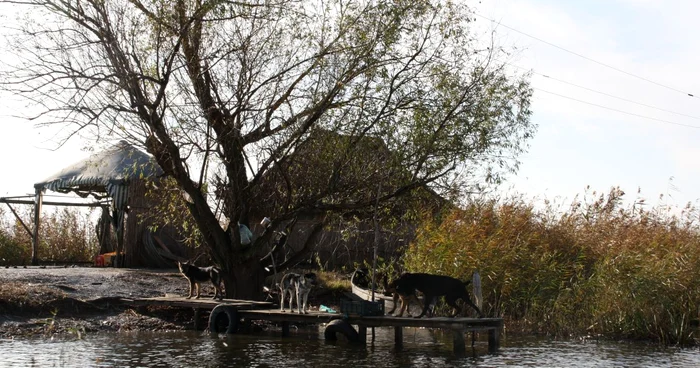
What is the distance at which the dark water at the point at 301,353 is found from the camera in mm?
14164

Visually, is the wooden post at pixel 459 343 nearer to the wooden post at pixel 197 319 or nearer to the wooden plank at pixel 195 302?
the wooden plank at pixel 195 302

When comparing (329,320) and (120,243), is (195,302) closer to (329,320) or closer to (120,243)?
(329,320)

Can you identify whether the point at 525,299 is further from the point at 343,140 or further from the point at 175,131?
the point at 175,131

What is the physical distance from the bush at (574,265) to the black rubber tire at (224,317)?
184 inches

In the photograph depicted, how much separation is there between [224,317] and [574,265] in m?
7.82

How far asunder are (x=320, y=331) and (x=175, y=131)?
5308 mm

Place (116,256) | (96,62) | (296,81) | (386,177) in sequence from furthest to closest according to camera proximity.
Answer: (116,256)
(386,177)
(296,81)
(96,62)

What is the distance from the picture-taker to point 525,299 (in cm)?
1983

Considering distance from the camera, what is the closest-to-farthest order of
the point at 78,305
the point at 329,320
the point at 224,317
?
1. the point at 329,320
2. the point at 224,317
3. the point at 78,305

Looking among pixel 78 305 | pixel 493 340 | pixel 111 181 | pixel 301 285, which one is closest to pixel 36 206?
pixel 111 181

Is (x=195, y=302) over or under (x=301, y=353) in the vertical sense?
over

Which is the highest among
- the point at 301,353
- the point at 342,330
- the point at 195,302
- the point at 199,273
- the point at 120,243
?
the point at 120,243

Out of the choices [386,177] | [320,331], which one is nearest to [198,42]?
[386,177]

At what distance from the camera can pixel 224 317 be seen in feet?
60.5
